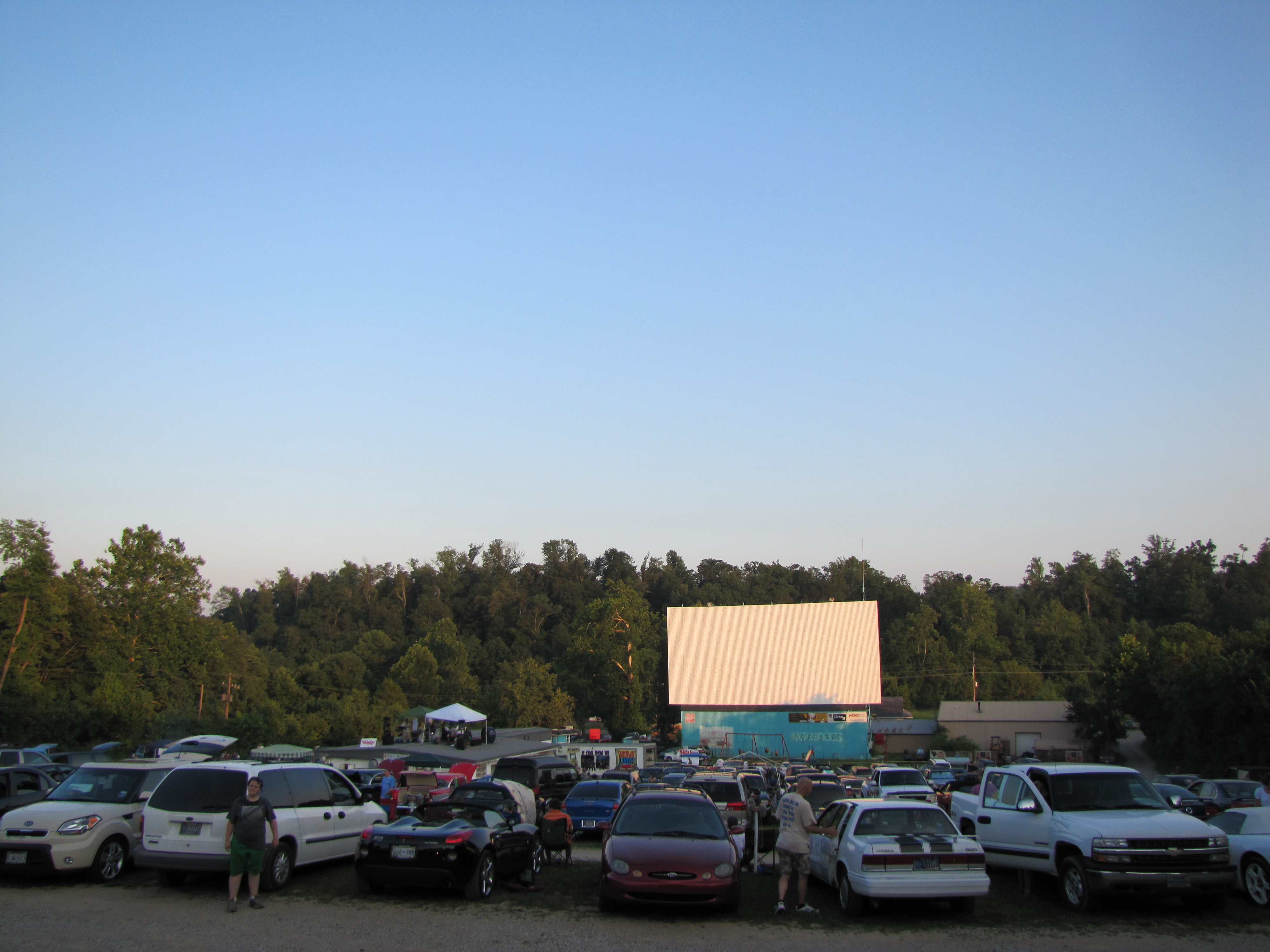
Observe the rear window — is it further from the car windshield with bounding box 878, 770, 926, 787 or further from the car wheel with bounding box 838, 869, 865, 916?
the car windshield with bounding box 878, 770, 926, 787

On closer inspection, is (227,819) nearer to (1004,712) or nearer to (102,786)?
(102,786)

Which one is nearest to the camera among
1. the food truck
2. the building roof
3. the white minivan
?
the white minivan

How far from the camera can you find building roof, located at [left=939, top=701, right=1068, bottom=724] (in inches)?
2822

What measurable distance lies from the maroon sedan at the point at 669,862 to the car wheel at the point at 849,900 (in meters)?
1.25

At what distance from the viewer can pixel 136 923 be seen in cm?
1044

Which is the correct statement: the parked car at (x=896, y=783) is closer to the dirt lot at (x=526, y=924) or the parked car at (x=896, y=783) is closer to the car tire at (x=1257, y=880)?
the dirt lot at (x=526, y=924)

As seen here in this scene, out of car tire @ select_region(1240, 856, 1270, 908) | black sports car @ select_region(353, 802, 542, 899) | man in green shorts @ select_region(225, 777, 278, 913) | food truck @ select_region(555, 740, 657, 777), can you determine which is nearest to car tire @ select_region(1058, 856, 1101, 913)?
car tire @ select_region(1240, 856, 1270, 908)

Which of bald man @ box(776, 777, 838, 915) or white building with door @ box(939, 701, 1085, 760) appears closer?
bald man @ box(776, 777, 838, 915)

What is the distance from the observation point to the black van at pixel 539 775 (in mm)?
24703

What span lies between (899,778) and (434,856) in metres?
18.4

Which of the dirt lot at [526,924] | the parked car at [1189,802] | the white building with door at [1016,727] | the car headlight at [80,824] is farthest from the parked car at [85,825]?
the white building with door at [1016,727]

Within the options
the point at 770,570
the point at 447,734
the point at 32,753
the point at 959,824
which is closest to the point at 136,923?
the point at 959,824

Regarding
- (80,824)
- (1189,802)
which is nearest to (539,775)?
(80,824)

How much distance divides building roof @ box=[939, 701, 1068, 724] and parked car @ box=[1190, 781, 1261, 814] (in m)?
44.5
